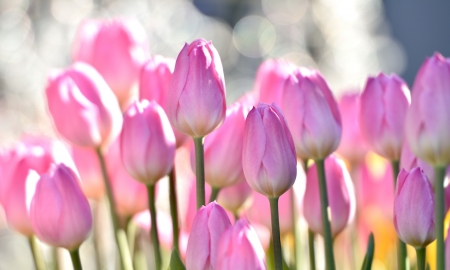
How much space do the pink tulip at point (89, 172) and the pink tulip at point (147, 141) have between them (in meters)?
0.10

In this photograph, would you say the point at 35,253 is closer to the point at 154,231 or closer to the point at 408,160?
the point at 154,231

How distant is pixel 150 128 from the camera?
0.98 ft

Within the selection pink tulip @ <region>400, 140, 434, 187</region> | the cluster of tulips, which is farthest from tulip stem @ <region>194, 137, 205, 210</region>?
pink tulip @ <region>400, 140, 434, 187</region>

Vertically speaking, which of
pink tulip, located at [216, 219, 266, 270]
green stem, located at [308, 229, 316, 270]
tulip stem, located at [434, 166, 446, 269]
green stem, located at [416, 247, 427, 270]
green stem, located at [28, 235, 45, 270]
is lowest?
green stem, located at [28, 235, 45, 270]

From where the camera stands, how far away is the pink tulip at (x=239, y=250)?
0.23 m

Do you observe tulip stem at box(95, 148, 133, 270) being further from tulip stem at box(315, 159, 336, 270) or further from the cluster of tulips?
tulip stem at box(315, 159, 336, 270)

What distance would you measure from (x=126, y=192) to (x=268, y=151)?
→ 151 millimetres

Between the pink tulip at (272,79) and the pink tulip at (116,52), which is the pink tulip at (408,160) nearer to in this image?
the pink tulip at (272,79)

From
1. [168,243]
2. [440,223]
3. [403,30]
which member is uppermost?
[403,30]

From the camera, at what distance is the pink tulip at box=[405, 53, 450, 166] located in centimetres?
27

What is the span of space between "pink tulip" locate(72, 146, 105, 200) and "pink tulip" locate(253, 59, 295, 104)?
0.38 feet

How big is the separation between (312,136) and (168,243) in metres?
0.16

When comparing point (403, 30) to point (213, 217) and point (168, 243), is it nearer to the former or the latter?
point (168, 243)

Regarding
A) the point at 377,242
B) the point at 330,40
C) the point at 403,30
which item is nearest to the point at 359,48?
the point at 330,40
